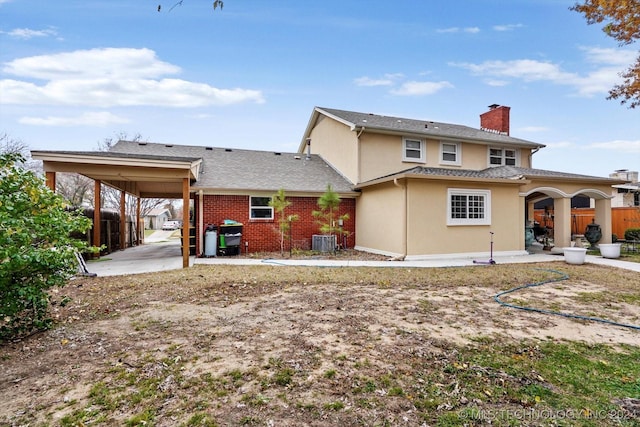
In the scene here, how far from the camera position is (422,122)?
59.0ft

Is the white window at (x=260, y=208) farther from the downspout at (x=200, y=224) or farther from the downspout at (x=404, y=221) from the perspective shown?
the downspout at (x=404, y=221)

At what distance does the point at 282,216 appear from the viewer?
12.5 meters

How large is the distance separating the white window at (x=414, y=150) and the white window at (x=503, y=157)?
3.87 meters

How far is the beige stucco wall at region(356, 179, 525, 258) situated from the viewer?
11.0m

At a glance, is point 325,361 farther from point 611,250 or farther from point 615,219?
point 615,219

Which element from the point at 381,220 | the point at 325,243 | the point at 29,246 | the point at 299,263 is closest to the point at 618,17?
the point at 381,220

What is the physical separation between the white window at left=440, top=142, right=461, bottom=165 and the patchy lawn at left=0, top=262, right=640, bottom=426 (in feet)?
31.2

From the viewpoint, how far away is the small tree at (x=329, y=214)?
39.7 ft

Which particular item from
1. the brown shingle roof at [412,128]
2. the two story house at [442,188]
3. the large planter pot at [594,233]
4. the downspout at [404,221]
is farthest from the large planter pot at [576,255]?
the brown shingle roof at [412,128]

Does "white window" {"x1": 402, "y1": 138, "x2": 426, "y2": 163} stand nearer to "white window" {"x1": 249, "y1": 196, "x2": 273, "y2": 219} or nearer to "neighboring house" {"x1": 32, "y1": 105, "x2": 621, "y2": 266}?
"neighboring house" {"x1": 32, "y1": 105, "x2": 621, "y2": 266}

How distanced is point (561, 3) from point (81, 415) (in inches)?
571

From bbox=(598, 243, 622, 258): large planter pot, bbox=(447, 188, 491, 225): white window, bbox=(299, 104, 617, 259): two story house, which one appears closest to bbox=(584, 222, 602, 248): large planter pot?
bbox=(299, 104, 617, 259): two story house

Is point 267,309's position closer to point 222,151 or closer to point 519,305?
point 519,305

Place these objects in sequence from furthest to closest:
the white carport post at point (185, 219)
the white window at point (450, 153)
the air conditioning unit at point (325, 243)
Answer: the white window at point (450, 153) < the air conditioning unit at point (325, 243) < the white carport post at point (185, 219)
